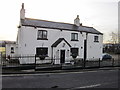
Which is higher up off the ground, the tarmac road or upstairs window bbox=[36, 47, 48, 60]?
upstairs window bbox=[36, 47, 48, 60]

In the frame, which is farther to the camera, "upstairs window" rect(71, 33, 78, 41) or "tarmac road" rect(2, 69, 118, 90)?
"upstairs window" rect(71, 33, 78, 41)

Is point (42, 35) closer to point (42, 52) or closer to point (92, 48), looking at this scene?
point (42, 52)

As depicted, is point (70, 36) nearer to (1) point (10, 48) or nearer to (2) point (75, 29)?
(2) point (75, 29)

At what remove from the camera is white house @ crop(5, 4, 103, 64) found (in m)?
22.9

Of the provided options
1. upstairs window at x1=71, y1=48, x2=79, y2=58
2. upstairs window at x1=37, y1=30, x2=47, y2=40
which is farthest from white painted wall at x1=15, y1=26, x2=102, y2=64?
upstairs window at x1=71, y1=48, x2=79, y2=58

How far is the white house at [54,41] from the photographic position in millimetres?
22859

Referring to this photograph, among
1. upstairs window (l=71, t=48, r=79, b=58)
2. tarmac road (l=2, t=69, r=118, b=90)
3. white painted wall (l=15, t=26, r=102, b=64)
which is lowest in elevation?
tarmac road (l=2, t=69, r=118, b=90)

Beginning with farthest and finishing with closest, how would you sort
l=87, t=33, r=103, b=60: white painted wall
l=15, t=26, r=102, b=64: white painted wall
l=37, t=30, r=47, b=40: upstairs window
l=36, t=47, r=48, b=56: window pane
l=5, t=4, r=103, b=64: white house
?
l=87, t=33, r=103, b=60: white painted wall < l=37, t=30, r=47, b=40: upstairs window < l=36, t=47, r=48, b=56: window pane < l=5, t=4, r=103, b=64: white house < l=15, t=26, r=102, b=64: white painted wall

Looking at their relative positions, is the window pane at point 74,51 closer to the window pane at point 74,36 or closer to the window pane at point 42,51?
the window pane at point 74,36

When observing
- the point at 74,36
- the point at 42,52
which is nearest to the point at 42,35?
the point at 42,52

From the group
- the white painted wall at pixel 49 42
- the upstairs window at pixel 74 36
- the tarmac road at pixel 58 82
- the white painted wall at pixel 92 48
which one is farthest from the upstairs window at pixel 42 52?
the tarmac road at pixel 58 82

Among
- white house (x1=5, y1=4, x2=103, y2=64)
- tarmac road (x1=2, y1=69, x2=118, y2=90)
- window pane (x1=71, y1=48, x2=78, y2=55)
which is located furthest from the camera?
window pane (x1=71, y1=48, x2=78, y2=55)

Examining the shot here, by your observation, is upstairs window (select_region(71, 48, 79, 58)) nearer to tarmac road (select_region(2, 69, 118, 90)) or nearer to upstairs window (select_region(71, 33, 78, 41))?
upstairs window (select_region(71, 33, 78, 41))

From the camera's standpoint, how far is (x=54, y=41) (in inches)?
1000
